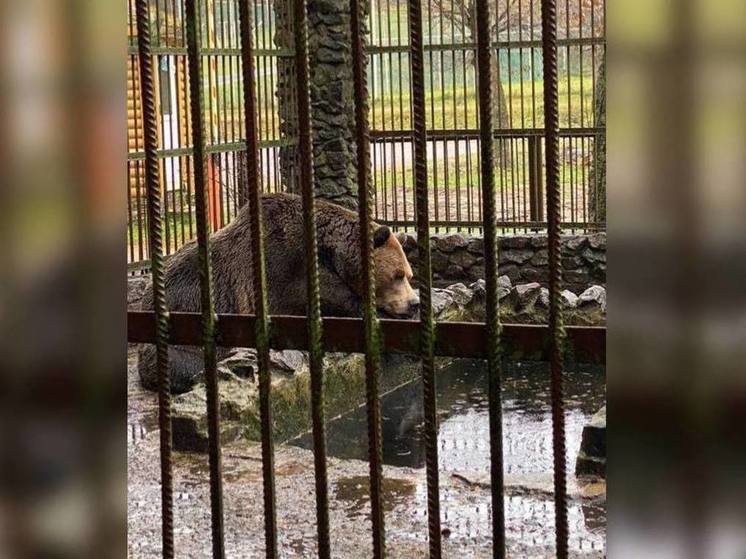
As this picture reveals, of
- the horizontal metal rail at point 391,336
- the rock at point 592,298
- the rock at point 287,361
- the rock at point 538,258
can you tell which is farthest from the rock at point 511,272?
the horizontal metal rail at point 391,336

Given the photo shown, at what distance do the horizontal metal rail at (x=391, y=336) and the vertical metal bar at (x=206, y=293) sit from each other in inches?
1.5

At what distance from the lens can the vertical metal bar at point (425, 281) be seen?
1.95 meters

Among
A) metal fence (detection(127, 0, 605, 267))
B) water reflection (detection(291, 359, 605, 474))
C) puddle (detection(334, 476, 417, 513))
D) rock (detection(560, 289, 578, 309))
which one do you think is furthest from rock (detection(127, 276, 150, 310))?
puddle (detection(334, 476, 417, 513))

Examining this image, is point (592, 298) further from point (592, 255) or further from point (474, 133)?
point (474, 133)

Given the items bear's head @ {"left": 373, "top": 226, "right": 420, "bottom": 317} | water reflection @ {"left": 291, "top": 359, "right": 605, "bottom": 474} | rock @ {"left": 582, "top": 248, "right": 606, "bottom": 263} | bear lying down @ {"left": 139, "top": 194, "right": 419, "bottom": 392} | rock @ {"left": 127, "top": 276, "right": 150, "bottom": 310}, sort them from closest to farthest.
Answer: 1. water reflection @ {"left": 291, "top": 359, "right": 605, "bottom": 474}
2. bear lying down @ {"left": 139, "top": 194, "right": 419, "bottom": 392}
3. bear's head @ {"left": 373, "top": 226, "right": 420, "bottom": 317}
4. rock @ {"left": 127, "top": 276, "right": 150, "bottom": 310}
5. rock @ {"left": 582, "top": 248, "right": 606, "bottom": 263}

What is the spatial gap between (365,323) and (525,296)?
8203 millimetres

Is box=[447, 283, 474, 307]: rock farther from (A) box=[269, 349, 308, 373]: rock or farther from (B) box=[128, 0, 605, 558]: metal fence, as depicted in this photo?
(B) box=[128, 0, 605, 558]: metal fence

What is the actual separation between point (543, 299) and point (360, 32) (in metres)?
8.15

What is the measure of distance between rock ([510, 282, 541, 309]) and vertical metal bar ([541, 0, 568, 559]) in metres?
8.23

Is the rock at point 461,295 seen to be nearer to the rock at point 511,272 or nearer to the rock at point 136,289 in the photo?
the rock at point 511,272

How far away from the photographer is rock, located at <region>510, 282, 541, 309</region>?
33.3 ft

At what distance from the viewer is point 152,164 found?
2.19m
